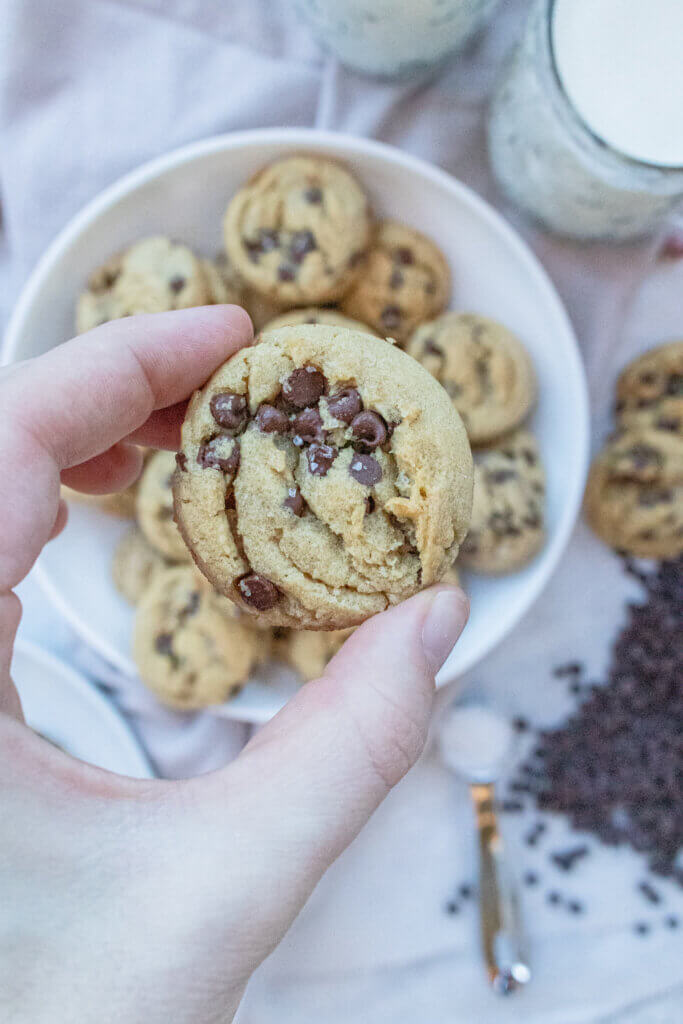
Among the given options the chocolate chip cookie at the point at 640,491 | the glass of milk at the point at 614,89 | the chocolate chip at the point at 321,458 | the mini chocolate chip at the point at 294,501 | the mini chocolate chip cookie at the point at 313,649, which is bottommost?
the mini chocolate chip cookie at the point at 313,649

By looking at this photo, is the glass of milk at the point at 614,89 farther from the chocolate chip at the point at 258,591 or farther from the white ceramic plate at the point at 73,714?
the white ceramic plate at the point at 73,714

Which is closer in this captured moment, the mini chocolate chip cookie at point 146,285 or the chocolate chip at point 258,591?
the chocolate chip at point 258,591

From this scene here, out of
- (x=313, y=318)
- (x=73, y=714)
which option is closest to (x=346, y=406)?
(x=313, y=318)

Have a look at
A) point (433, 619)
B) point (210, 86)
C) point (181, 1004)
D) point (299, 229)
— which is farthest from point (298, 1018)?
point (210, 86)

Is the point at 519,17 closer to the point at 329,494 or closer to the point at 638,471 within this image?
the point at 638,471

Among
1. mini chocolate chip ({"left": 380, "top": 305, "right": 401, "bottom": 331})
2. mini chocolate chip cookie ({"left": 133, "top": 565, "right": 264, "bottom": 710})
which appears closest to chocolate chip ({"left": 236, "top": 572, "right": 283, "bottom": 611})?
mini chocolate chip cookie ({"left": 133, "top": 565, "right": 264, "bottom": 710})

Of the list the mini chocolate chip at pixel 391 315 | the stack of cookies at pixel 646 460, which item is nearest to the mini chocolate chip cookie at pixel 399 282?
the mini chocolate chip at pixel 391 315
